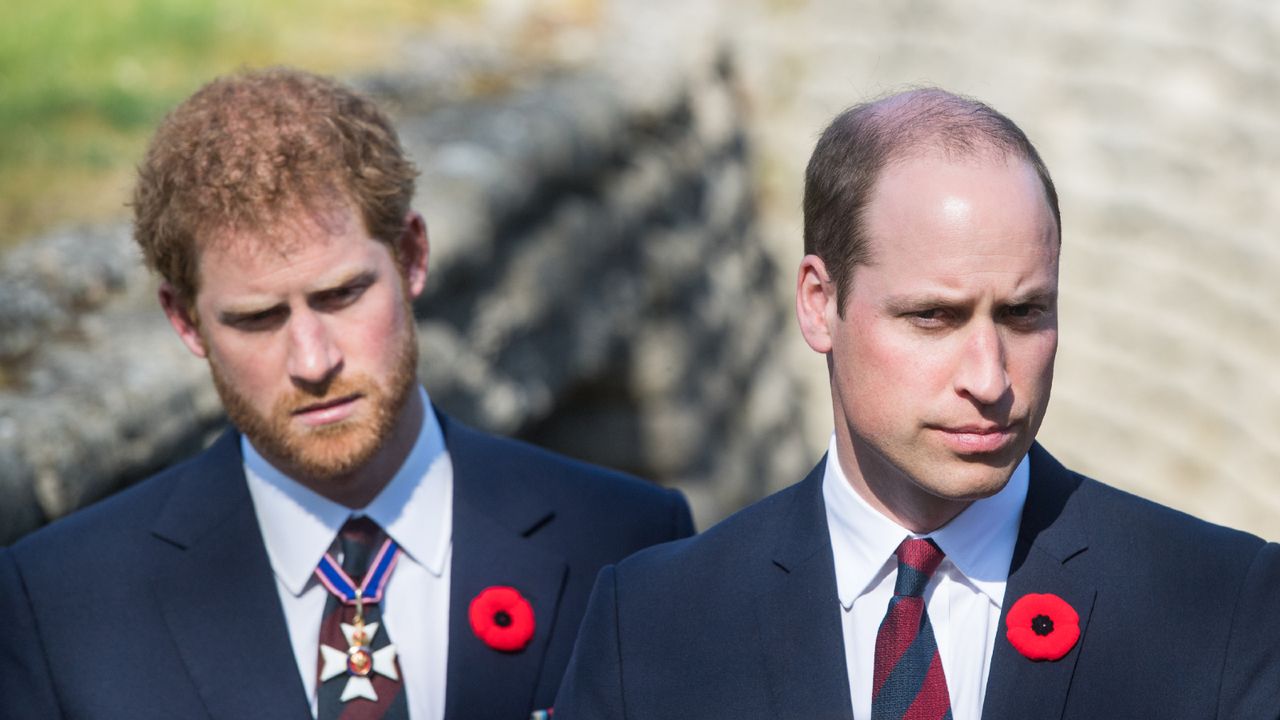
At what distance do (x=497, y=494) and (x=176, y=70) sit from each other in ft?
13.8

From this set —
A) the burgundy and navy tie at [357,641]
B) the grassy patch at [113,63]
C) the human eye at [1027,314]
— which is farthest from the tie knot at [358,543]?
the grassy patch at [113,63]

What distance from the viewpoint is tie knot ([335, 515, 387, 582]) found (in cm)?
309

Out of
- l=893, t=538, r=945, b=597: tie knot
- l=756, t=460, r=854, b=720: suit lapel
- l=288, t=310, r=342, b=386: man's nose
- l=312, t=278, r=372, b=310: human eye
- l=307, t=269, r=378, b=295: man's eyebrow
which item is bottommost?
l=756, t=460, r=854, b=720: suit lapel

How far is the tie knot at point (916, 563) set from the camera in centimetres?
251

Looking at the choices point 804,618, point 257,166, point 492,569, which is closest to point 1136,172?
point 492,569

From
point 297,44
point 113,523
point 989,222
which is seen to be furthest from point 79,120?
point 989,222

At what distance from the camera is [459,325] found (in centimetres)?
593

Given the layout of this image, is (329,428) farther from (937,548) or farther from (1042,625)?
(1042,625)

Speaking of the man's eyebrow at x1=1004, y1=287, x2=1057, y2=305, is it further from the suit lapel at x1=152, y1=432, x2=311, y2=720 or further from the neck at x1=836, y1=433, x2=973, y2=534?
the suit lapel at x1=152, y1=432, x2=311, y2=720

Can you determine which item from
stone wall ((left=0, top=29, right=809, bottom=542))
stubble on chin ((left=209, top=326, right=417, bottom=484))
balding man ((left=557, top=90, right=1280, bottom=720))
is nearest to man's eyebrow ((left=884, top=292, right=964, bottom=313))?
balding man ((left=557, top=90, right=1280, bottom=720))

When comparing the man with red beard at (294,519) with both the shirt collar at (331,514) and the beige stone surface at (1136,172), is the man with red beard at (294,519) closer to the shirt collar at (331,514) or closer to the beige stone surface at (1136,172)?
the shirt collar at (331,514)

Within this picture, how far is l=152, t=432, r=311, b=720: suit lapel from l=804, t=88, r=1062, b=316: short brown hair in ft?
4.08

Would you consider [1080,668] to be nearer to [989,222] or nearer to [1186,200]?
[989,222]

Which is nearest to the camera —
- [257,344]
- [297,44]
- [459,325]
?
[257,344]
